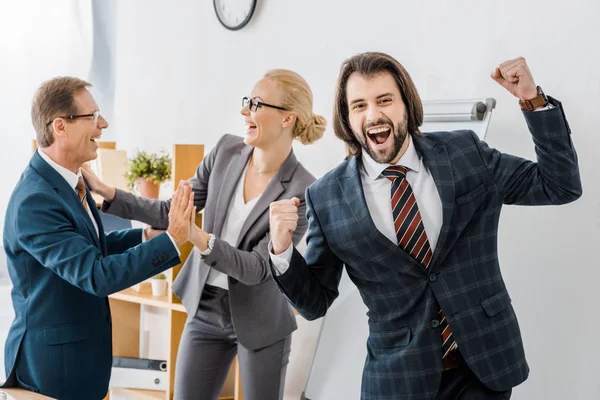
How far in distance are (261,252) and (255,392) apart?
0.48 metres

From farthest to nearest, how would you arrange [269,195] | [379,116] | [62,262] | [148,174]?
[148,174]
[269,195]
[62,262]
[379,116]

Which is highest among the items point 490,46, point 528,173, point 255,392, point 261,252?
point 490,46

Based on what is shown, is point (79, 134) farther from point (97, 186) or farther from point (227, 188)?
point (227, 188)

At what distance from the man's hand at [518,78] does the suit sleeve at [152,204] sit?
1269 millimetres

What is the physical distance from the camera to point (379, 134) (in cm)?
172

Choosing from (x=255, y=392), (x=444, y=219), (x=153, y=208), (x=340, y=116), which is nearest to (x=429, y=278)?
(x=444, y=219)

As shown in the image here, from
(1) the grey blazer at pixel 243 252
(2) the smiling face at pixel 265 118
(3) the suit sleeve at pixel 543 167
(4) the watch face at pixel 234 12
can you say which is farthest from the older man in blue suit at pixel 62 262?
(4) the watch face at pixel 234 12

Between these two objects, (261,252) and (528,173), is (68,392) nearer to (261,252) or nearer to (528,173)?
(261,252)

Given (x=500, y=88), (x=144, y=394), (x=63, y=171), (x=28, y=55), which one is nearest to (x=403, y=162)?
(x=500, y=88)

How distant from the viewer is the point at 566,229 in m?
2.31

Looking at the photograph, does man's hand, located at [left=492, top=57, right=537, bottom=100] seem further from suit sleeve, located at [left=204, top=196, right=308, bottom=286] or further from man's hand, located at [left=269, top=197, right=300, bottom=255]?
suit sleeve, located at [left=204, top=196, right=308, bottom=286]

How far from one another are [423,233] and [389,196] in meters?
0.12

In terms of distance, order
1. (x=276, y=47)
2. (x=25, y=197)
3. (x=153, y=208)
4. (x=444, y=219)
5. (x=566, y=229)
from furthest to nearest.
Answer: (x=276, y=47)
(x=153, y=208)
(x=566, y=229)
(x=25, y=197)
(x=444, y=219)

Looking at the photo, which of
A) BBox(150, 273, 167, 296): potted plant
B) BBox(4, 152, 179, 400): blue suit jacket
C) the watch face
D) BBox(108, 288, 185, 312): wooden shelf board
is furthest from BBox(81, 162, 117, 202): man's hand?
the watch face
